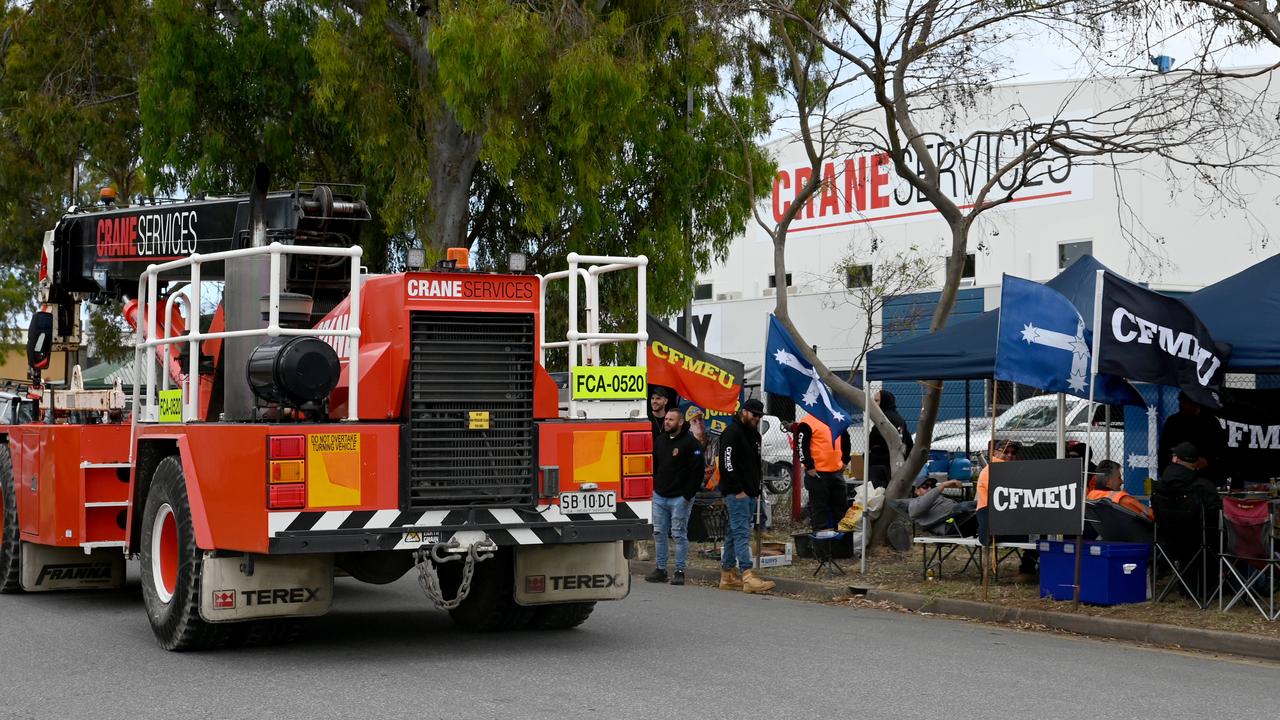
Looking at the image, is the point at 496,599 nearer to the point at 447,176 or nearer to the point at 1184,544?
the point at 1184,544

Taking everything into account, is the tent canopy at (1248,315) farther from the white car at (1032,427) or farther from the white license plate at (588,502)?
the white car at (1032,427)

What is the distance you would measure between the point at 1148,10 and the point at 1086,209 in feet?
73.3

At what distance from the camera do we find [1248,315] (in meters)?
13.2

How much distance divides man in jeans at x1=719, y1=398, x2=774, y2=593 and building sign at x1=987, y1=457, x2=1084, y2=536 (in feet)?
8.11

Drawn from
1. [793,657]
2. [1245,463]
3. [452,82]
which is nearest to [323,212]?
[793,657]

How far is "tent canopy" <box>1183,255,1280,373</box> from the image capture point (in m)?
12.7

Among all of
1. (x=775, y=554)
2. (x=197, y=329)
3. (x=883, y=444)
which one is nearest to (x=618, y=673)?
(x=197, y=329)

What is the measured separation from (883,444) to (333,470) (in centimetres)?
1473

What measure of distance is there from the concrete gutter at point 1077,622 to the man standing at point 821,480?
9.13ft

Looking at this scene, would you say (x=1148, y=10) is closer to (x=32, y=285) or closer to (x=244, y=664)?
(x=244, y=664)

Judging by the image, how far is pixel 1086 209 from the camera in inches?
1371

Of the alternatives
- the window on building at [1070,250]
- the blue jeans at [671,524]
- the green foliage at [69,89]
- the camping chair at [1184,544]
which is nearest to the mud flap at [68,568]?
the blue jeans at [671,524]

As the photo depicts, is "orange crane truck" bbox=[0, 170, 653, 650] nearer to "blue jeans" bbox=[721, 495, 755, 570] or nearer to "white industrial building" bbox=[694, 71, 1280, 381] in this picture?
"blue jeans" bbox=[721, 495, 755, 570]

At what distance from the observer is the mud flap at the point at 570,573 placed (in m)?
9.92
